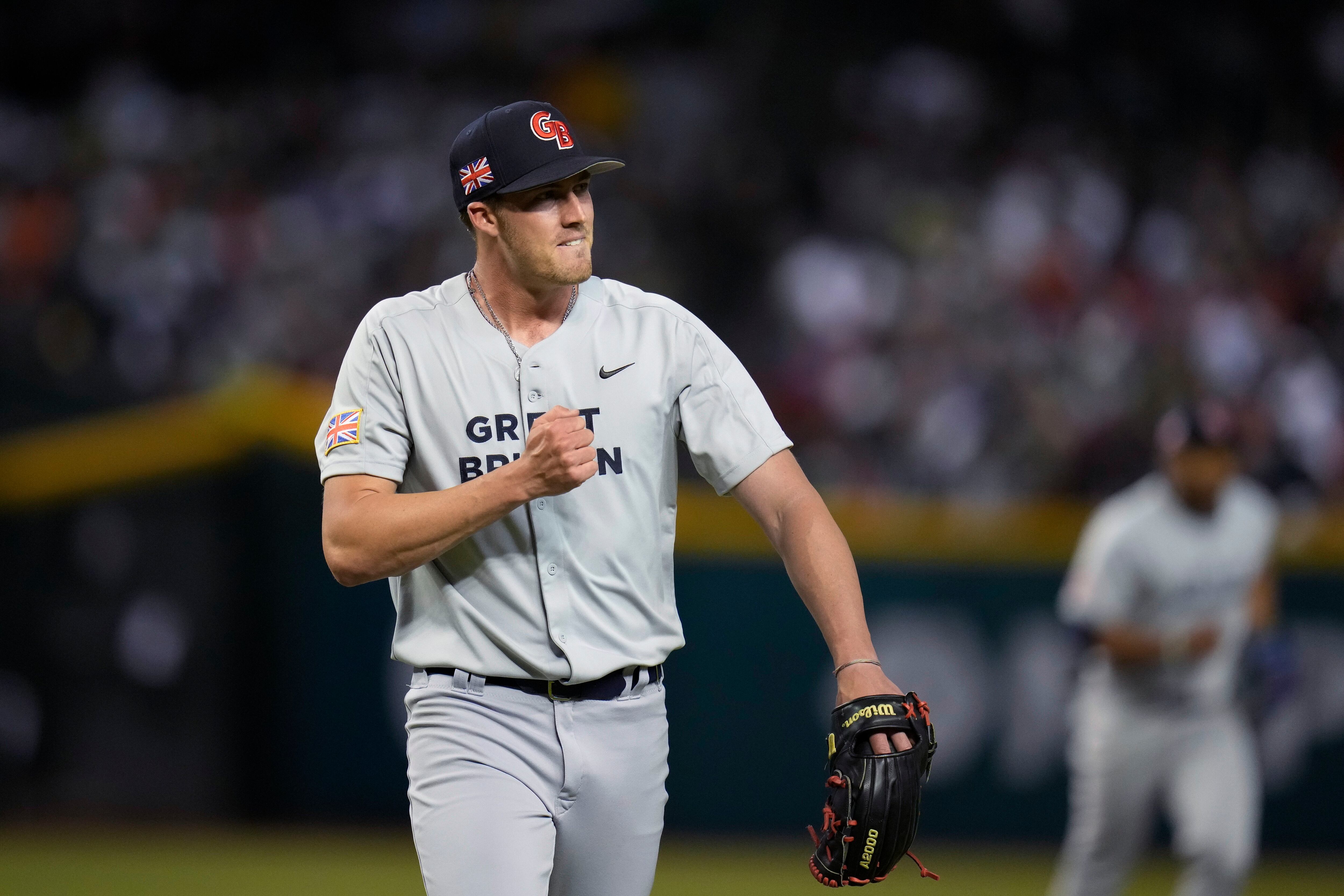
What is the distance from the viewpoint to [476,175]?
3.29 m

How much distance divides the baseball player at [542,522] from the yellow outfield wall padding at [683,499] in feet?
17.8

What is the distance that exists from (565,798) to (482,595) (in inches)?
17.7

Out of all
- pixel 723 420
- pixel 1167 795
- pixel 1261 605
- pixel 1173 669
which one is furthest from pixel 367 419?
pixel 1261 605

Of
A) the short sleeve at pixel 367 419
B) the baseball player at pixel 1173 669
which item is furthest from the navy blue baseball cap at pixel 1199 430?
the short sleeve at pixel 367 419

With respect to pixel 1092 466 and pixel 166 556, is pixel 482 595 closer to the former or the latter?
pixel 166 556

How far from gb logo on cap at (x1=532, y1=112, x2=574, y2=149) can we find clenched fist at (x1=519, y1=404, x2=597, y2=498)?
2.09 feet

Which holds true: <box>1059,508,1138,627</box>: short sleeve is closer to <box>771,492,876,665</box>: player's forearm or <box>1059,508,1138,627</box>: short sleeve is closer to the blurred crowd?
the blurred crowd

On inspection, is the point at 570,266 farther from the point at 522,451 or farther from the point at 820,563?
the point at 820,563

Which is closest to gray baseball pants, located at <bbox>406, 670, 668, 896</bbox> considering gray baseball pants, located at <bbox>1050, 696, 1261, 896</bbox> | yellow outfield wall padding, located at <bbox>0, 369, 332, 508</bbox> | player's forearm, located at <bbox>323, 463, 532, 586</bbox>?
player's forearm, located at <bbox>323, 463, 532, 586</bbox>

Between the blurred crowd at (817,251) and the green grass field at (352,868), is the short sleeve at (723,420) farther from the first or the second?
the blurred crowd at (817,251)

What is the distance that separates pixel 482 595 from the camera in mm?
3287

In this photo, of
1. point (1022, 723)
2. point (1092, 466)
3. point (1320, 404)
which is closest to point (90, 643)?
point (1022, 723)

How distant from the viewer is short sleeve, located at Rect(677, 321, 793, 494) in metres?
3.33

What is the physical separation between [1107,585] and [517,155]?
3.82 meters
